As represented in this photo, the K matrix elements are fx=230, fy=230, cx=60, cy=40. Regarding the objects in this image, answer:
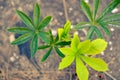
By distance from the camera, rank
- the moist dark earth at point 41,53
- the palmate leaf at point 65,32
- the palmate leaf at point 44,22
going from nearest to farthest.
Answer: the palmate leaf at point 65,32
the palmate leaf at point 44,22
the moist dark earth at point 41,53

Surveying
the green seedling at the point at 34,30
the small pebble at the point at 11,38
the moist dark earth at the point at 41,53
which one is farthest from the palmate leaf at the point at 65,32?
the small pebble at the point at 11,38

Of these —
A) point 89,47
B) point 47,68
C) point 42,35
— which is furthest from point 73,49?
point 47,68

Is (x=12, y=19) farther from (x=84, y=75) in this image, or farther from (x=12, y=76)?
(x=84, y=75)

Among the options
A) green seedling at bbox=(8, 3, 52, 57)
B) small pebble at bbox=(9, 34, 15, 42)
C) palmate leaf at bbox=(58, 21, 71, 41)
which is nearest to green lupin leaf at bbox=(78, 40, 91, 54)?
palmate leaf at bbox=(58, 21, 71, 41)

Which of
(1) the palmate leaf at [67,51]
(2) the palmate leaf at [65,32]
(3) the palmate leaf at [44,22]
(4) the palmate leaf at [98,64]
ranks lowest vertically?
(4) the palmate leaf at [98,64]

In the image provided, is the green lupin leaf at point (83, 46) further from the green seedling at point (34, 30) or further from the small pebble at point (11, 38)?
the small pebble at point (11, 38)

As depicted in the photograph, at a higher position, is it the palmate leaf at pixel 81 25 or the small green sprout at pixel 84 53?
the palmate leaf at pixel 81 25

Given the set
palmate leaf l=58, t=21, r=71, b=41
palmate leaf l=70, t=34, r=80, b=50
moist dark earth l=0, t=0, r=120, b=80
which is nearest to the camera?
palmate leaf l=70, t=34, r=80, b=50

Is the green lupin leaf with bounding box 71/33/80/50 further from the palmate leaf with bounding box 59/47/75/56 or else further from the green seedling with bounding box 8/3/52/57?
the green seedling with bounding box 8/3/52/57

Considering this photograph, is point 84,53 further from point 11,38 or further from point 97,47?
point 11,38
